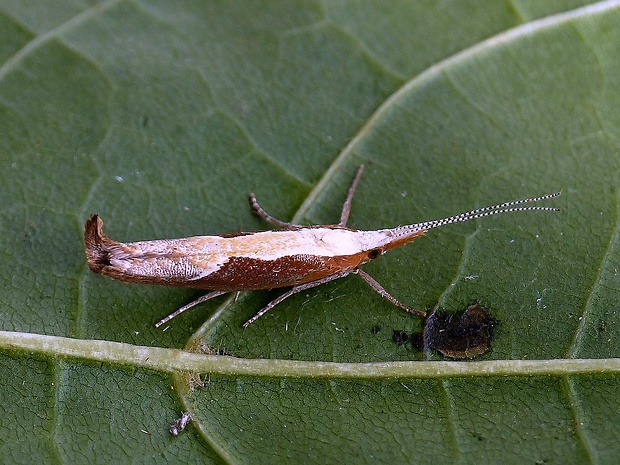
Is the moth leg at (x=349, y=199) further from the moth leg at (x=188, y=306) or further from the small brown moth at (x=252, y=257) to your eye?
the moth leg at (x=188, y=306)

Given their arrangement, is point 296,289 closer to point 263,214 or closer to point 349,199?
point 263,214

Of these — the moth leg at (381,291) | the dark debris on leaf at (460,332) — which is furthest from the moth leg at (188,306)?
the dark debris on leaf at (460,332)

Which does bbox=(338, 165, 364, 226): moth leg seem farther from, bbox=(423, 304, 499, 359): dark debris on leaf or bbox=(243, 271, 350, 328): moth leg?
bbox=(423, 304, 499, 359): dark debris on leaf

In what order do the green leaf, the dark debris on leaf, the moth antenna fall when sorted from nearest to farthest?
the green leaf → the dark debris on leaf → the moth antenna

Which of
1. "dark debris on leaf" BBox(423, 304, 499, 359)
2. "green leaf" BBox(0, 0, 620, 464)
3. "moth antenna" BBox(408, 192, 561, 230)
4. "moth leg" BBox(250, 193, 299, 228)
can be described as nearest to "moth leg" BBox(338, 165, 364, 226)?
"green leaf" BBox(0, 0, 620, 464)

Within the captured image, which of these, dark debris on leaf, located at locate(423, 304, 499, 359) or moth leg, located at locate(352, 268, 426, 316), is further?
moth leg, located at locate(352, 268, 426, 316)

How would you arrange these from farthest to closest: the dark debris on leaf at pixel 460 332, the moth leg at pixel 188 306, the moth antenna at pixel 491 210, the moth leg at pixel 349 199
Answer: the moth leg at pixel 349 199 < the moth antenna at pixel 491 210 < the moth leg at pixel 188 306 < the dark debris on leaf at pixel 460 332
